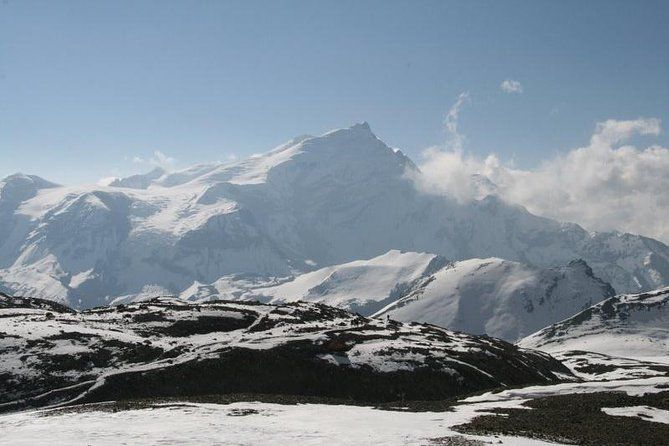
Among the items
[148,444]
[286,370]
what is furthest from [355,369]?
[148,444]

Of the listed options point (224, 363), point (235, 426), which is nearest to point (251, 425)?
point (235, 426)

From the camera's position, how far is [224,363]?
72500 millimetres

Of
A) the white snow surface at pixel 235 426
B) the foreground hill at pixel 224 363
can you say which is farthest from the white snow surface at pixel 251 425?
the foreground hill at pixel 224 363

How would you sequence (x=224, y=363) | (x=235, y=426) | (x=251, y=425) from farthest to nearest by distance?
(x=224, y=363) → (x=251, y=425) → (x=235, y=426)

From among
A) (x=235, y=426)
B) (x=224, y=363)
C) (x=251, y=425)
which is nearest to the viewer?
(x=235, y=426)

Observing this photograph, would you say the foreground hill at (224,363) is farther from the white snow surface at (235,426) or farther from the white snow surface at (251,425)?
the white snow surface at (235,426)

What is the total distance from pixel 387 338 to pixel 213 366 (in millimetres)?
31861

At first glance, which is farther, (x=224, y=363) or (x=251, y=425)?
(x=224, y=363)

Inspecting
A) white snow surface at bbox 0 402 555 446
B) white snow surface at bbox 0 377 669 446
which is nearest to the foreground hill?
white snow surface at bbox 0 377 669 446

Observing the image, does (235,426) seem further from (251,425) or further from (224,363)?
(224,363)

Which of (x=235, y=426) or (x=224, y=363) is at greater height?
(x=235, y=426)

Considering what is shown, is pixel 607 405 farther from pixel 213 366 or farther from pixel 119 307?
pixel 119 307

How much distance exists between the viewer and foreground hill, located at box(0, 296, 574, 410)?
6644 centimetres

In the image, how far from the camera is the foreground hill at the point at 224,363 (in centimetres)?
6644
